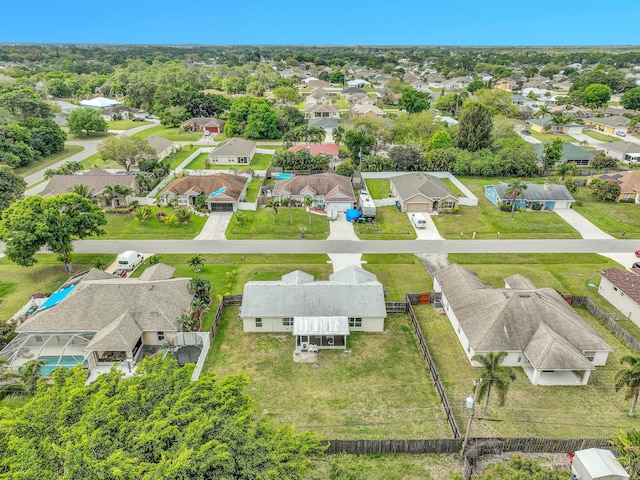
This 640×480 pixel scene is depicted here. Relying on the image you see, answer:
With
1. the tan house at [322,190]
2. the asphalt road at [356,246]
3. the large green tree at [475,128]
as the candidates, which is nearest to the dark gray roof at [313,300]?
the asphalt road at [356,246]

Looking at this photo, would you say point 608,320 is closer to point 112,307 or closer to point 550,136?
point 112,307

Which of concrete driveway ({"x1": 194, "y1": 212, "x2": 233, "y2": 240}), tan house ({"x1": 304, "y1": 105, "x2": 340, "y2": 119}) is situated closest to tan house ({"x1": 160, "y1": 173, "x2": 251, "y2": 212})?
concrete driveway ({"x1": 194, "y1": 212, "x2": 233, "y2": 240})

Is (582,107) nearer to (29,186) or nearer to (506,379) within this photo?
(506,379)

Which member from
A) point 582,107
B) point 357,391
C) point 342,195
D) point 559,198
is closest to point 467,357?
point 357,391

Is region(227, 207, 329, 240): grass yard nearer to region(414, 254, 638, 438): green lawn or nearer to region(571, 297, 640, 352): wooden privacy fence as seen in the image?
region(414, 254, 638, 438): green lawn

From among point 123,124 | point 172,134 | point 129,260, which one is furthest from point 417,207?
point 123,124

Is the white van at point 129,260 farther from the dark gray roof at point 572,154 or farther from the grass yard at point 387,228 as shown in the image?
the dark gray roof at point 572,154
